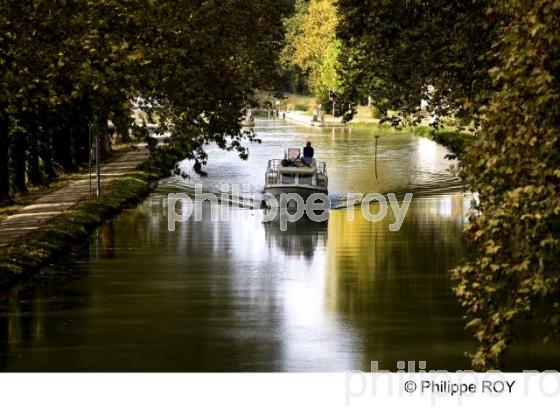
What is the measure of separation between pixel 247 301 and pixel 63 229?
1107 cm

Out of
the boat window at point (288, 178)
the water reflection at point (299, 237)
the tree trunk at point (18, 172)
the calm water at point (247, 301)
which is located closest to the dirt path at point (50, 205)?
the tree trunk at point (18, 172)

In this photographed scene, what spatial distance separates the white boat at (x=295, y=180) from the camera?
53.3m

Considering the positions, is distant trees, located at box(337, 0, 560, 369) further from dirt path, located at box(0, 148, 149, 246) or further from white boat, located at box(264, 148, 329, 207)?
white boat, located at box(264, 148, 329, 207)

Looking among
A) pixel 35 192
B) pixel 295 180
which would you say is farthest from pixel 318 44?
pixel 35 192

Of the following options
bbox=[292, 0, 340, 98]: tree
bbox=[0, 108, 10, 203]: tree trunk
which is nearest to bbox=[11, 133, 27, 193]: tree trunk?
bbox=[0, 108, 10, 203]: tree trunk

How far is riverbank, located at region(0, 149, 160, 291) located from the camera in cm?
3325

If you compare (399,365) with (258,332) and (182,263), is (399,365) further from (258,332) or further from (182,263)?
(182,263)

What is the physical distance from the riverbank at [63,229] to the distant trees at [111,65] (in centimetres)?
278

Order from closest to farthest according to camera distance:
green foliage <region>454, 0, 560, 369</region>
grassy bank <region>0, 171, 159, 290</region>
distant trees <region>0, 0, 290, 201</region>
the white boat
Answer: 1. green foliage <region>454, 0, 560, 369</region>
2. distant trees <region>0, 0, 290, 201</region>
3. grassy bank <region>0, 171, 159, 290</region>
4. the white boat

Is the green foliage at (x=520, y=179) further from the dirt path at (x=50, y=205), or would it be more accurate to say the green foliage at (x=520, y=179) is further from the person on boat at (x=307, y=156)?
the person on boat at (x=307, y=156)

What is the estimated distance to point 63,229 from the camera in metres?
40.0

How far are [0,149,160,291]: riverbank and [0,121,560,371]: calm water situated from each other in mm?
522

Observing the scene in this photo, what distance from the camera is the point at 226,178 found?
70.0 metres
